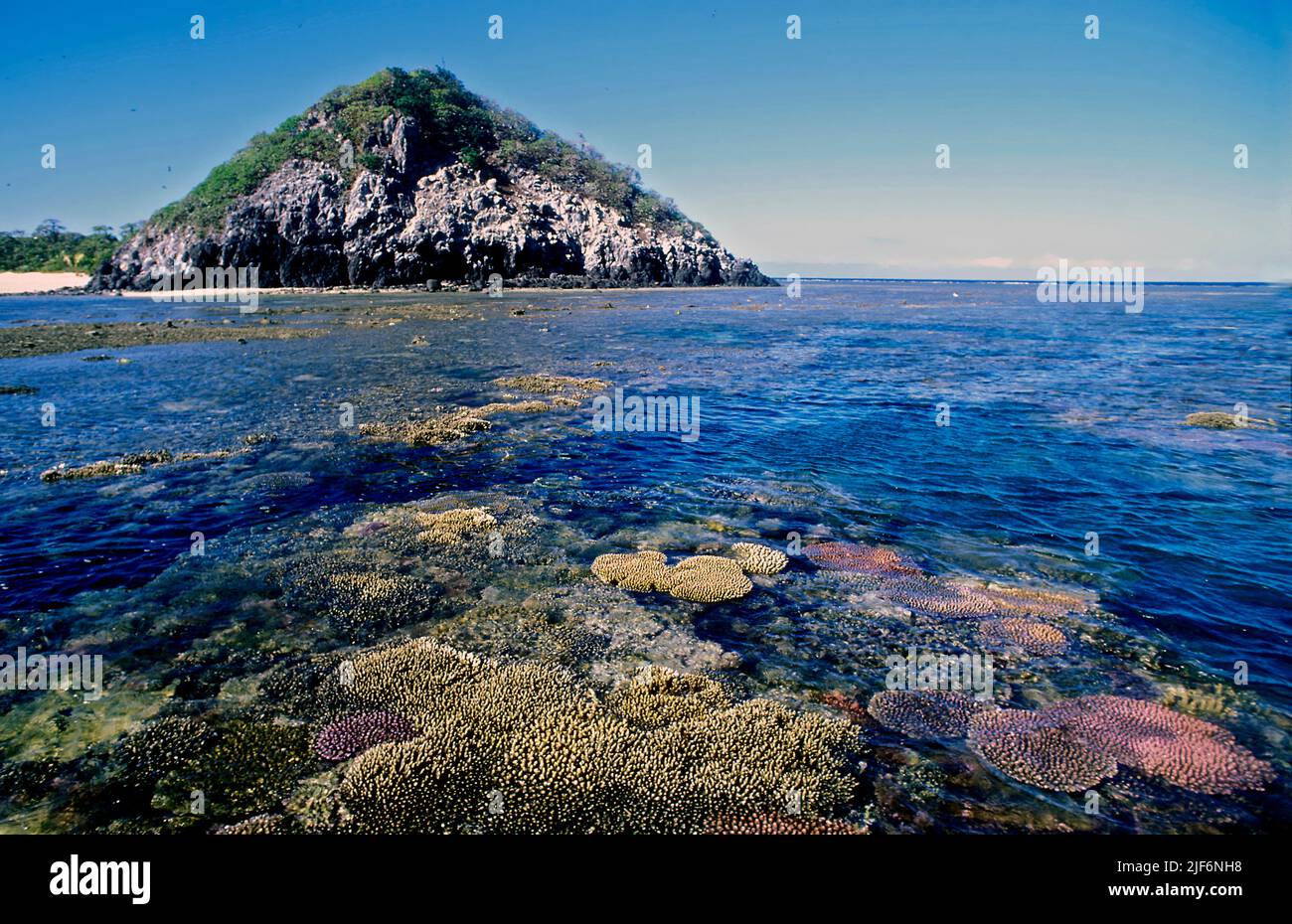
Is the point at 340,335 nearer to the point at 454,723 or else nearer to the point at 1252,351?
the point at 454,723

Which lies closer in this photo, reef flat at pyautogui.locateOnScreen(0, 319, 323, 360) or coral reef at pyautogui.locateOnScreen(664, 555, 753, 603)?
coral reef at pyautogui.locateOnScreen(664, 555, 753, 603)

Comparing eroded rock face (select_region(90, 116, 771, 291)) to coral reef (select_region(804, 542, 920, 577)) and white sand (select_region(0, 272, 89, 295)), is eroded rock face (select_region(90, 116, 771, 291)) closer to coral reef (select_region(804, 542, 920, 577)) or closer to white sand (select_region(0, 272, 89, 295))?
white sand (select_region(0, 272, 89, 295))

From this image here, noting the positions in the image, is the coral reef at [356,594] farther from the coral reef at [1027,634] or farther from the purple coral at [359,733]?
the coral reef at [1027,634]

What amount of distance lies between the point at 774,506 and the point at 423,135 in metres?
141

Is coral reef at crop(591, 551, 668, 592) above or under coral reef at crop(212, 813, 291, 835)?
above

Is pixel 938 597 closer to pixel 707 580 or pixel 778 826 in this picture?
pixel 707 580

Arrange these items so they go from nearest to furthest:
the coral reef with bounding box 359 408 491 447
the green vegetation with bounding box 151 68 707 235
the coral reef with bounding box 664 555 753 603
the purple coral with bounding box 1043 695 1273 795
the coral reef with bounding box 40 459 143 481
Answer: the purple coral with bounding box 1043 695 1273 795 → the coral reef with bounding box 664 555 753 603 → the coral reef with bounding box 40 459 143 481 → the coral reef with bounding box 359 408 491 447 → the green vegetation with bounding box 151 68 707 235

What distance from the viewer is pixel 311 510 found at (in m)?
14.7

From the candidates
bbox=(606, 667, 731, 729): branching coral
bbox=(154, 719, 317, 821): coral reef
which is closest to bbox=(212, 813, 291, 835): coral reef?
bbox=(154, 719, 317, 821): coral reef

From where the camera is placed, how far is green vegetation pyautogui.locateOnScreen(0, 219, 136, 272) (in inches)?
5994

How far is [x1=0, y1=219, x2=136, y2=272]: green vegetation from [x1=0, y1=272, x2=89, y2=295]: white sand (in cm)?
419

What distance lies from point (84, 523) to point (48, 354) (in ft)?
124

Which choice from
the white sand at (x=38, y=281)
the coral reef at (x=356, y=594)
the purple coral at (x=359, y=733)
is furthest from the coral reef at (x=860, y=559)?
the white sand at (x=38, y=281)
